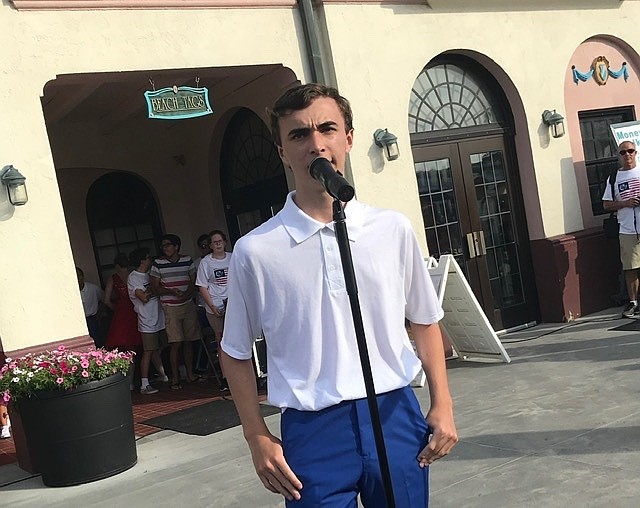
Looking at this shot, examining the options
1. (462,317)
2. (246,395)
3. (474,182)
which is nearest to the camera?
(246,395)

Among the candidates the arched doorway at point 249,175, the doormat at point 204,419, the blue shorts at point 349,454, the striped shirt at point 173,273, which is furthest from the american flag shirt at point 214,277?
the blue shorts at point 349,454

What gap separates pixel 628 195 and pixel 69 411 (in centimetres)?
638

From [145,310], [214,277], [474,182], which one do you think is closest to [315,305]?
[214,277]

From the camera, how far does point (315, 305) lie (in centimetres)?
207

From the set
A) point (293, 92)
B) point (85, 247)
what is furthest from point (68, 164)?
point (293, 92)

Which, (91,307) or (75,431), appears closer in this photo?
(75,431)

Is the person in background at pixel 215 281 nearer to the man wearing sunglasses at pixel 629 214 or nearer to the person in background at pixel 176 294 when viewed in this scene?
the person in background at pixel 176 294

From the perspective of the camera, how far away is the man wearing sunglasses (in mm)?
8359

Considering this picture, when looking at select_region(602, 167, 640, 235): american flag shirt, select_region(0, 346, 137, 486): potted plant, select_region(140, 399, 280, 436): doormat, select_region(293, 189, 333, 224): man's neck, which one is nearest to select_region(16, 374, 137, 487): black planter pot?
select_region(0, 346, 137, 486): potted plant

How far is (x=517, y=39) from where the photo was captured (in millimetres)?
8734

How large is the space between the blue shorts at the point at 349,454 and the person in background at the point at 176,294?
657 cm

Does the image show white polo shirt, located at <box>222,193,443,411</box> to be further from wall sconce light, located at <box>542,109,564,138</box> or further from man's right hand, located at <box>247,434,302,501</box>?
wall sconce light, located at <box>542,109,564,138</box>

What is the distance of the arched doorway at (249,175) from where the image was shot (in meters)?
9.01

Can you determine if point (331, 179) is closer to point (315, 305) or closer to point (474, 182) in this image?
point (315, 305)
